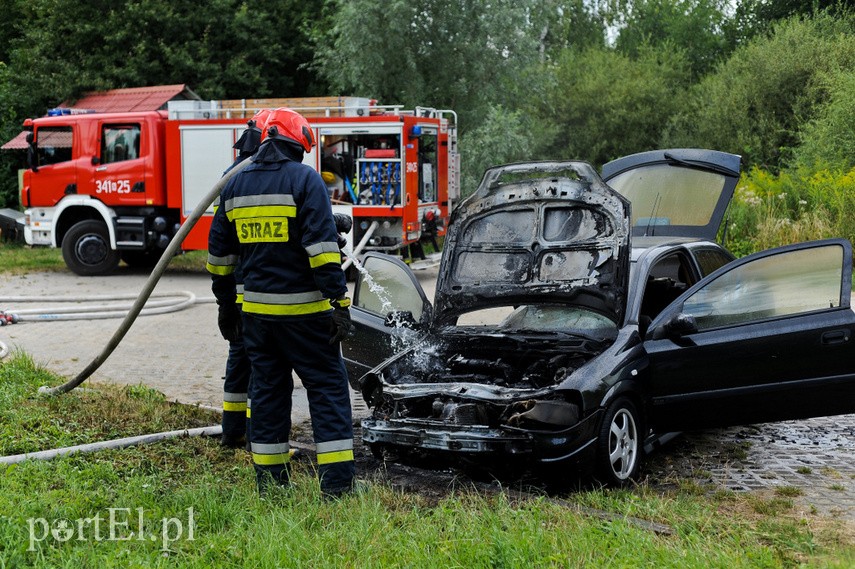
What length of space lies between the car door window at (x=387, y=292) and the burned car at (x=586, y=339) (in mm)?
30

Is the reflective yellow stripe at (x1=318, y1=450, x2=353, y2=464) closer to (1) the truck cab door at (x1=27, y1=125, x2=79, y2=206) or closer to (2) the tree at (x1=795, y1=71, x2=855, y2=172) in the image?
(1) the truck cab door at (x1=27, y1=125, x2=79, y2=206)

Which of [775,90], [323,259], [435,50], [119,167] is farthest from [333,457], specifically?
[775,90]

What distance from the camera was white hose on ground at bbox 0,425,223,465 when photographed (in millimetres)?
5344

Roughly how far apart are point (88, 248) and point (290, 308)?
1201 cm

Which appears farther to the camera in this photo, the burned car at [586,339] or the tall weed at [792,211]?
the tall weed at [792,211]

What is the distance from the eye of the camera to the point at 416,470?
221 inches

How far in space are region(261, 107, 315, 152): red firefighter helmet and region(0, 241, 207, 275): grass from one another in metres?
12.1

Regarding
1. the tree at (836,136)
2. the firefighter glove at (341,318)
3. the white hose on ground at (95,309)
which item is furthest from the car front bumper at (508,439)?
the tree at (836,136)

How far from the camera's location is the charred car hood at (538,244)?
576 centimetres

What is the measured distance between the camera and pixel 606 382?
5113mm

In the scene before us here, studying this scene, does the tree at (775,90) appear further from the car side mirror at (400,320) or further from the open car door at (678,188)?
the car side mirror at (400,320)

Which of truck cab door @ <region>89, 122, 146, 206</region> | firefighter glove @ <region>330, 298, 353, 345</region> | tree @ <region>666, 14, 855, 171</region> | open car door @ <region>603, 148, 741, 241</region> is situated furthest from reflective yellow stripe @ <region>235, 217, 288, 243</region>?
tree @ <region>666, 14, 855, 171</region>

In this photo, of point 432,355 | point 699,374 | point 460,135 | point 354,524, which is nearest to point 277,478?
point 354,524

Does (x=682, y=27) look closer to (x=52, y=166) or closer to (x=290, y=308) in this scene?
(x=52, y=166)
